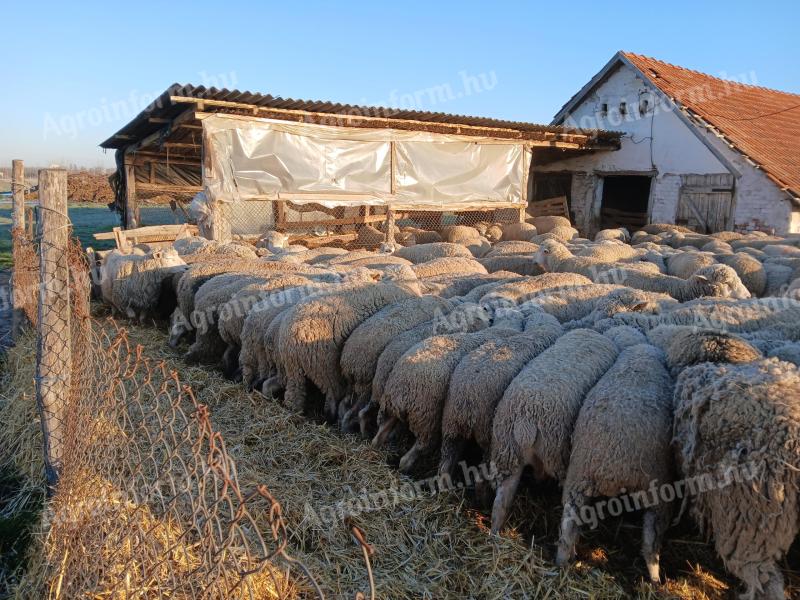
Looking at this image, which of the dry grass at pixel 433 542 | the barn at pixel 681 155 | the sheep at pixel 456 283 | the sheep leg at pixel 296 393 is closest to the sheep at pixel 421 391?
the dry grass at pixel 433 542

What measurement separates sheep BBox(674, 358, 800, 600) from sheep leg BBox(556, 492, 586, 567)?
1.91 feet

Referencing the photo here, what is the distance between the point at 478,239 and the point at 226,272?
7410mm

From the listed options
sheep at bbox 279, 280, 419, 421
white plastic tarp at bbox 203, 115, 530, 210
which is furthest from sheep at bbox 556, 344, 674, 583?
white plastic tarp at bbox 203, 115, 530, 210

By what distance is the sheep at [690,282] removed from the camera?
21.3ft

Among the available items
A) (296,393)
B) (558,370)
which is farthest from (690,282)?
(296,393)

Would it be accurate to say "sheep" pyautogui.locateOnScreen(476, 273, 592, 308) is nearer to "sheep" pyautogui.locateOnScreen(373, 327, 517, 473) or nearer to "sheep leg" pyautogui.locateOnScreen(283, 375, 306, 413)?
"sheep" pyautogui.locateOnScreen(373, 327, 517, 473)

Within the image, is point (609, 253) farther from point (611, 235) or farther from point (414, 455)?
point (414, 455)

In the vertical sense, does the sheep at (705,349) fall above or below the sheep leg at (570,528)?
above

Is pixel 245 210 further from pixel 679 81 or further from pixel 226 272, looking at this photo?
pixel 679 81

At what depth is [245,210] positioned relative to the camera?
16.0 meters

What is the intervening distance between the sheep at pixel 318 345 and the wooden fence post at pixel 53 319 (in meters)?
2.07

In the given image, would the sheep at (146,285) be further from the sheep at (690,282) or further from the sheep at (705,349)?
the sheep at (705,349)

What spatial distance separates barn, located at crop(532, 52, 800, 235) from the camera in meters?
15.4

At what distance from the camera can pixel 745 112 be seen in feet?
61.5
